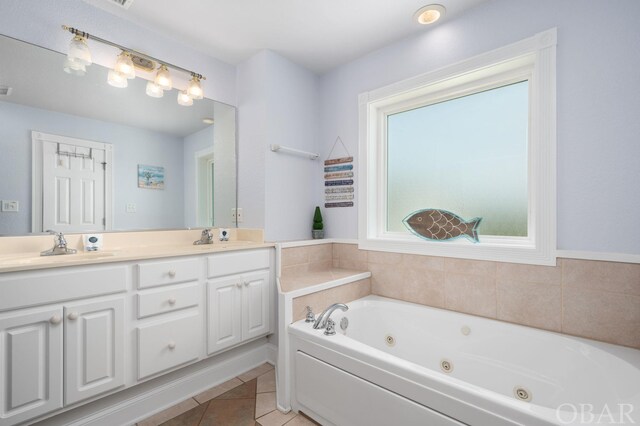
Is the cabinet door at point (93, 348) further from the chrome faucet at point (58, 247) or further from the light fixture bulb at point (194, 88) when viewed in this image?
the light fixture bulb at point (194, 88)

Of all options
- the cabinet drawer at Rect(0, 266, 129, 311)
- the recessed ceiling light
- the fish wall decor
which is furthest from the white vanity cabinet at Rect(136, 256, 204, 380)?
the recessed ceiling light

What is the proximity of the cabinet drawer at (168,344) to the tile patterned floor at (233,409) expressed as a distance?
262 millimetres

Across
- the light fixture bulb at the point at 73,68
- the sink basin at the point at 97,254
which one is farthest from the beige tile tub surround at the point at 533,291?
the light fixture bulb at the point at 73,68

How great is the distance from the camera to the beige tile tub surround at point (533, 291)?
1406mm

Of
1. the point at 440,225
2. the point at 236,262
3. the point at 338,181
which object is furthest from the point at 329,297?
the point at 338,181

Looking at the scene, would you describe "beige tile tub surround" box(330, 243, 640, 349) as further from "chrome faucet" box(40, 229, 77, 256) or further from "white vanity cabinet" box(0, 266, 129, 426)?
"chrome faucet" box(40, 229, 77, 256)

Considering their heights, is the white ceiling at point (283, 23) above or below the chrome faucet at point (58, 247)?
above

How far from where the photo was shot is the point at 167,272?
167cm

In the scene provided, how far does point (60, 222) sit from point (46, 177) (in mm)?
273

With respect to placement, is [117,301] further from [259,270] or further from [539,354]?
[539,354]

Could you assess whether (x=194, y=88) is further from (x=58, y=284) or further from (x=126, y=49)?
(x=58, y=284)

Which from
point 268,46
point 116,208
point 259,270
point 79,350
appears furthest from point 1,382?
point 268,46

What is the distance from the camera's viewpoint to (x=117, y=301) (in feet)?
4.84

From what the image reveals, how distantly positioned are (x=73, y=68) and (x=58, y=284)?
132 cm
